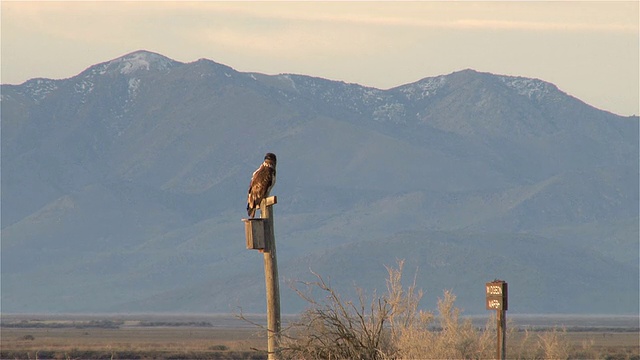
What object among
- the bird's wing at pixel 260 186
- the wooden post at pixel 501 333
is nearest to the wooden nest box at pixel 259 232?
the bird's wing at pixel 260 186

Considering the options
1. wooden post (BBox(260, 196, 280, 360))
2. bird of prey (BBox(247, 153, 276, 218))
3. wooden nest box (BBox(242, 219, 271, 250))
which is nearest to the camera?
wooden nest box (BBox(242, 219, 271, 250))

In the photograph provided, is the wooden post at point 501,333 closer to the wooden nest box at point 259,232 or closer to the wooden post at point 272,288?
the wooden post at point 272,288

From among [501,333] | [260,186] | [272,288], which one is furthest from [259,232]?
[501,333]

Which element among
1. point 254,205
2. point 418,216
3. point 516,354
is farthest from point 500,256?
point 254,205

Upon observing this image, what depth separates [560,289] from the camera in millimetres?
141125

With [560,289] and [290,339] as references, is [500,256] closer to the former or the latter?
[560,289]

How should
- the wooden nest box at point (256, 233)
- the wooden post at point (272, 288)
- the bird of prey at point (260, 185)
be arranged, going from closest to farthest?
the wooden nest box at point (256, 233), the wooden post at point (272, 288), the bird of prey at point (260, 185)

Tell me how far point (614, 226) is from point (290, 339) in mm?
165476

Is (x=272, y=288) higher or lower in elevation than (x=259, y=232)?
lower

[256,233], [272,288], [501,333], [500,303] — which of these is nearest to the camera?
[256,233]

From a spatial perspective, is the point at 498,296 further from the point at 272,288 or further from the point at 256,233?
the point at 256,233

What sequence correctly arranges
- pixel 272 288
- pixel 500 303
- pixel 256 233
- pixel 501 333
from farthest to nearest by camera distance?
pixel 501 333 → pixel 500 303 → pixel 272 288 → pixel 256 233

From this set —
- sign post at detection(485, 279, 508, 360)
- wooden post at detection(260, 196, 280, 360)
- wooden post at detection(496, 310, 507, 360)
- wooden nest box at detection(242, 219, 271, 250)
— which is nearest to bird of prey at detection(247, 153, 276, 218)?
wooden post at detection(260, 196, 280, 360)

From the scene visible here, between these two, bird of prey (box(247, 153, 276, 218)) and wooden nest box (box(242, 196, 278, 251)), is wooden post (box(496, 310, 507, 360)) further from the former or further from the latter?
bird of prey (box(247, 153, 276, 218))
